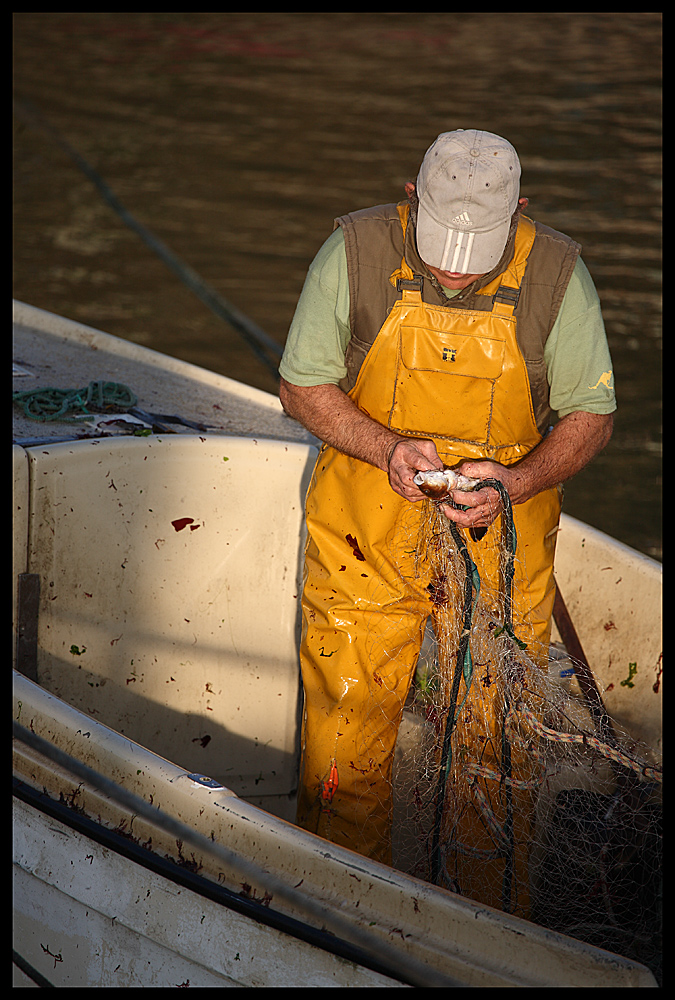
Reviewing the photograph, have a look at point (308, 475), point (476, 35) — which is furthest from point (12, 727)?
point (476, 35)

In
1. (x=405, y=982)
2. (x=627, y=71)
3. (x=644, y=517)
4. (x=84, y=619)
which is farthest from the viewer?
(x=627, y=71)

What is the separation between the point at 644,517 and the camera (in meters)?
6.10

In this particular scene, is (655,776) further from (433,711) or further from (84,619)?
(84,619)

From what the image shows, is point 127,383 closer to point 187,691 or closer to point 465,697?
point 187,691

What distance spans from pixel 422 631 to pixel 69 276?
6.84 metres

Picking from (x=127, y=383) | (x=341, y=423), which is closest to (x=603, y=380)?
(x=341, y=423)

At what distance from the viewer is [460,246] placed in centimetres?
220

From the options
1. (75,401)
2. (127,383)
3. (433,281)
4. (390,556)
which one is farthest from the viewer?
(127,383)

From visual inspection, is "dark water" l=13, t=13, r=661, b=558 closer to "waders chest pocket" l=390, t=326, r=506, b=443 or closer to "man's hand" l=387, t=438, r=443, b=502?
"waders chest pocket" l=390, t=326, r=506, b=443

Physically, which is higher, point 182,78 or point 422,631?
point 182,78

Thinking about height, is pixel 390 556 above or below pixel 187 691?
above

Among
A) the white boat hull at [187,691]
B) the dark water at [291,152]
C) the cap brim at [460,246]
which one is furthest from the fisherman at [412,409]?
the dark water at [291,152]

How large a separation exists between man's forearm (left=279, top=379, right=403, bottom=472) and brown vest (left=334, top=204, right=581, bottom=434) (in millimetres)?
142

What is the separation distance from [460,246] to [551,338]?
32 cm
